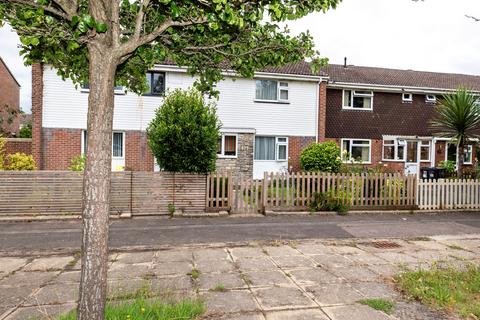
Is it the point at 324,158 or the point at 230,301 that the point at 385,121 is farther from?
the point at 230,301

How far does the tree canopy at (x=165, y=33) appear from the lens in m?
2.95

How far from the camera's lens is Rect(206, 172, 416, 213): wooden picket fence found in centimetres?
998

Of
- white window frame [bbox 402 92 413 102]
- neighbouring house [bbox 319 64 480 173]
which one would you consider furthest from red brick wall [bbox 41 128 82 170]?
white window frame [bbox 402 92 413 102]

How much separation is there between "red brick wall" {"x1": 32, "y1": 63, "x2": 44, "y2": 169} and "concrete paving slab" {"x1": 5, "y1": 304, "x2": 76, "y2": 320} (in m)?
12.9

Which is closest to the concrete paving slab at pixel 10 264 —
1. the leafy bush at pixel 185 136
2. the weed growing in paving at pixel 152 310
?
the weed growing in paving at pixel 152 310

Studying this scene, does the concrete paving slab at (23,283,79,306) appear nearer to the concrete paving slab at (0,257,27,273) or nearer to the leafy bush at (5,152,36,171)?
the concrete paving slab at (0,257,27,273)

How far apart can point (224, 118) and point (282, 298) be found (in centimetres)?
1346

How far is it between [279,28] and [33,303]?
4.41m

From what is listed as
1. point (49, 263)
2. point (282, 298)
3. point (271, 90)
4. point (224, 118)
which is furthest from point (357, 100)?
point (49, 263)

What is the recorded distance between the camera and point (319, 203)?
410 inches

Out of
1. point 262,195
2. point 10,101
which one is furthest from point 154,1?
point 10,101

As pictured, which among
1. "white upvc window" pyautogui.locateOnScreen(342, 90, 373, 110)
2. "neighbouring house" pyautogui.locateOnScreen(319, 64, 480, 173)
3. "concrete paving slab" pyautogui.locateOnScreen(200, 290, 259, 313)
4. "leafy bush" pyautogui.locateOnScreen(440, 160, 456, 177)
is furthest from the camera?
"white upvc window" pyautogui.locateOnScreen(342, 90, 373, 110)

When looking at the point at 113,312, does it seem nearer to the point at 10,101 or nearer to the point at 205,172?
A: the point at 205,172

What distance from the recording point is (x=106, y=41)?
9.57 feet
